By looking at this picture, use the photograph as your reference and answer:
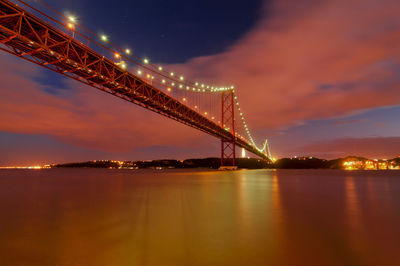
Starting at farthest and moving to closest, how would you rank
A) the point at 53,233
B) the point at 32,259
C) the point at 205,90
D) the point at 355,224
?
1. the point at 205,90
2. the point at 355,224
3. the point at 53,233
4. the point at 32,259

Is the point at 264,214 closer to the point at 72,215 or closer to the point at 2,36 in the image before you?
the point at 72,215

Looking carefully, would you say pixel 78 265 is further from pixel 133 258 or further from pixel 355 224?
pixel 355 224

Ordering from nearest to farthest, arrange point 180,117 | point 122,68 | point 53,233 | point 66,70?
point 53,233, point 66,70, point 122,68, point 180,117

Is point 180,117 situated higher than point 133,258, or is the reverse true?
point 180,117

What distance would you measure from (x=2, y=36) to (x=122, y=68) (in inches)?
377

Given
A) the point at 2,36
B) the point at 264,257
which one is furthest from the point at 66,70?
the point at 264,257

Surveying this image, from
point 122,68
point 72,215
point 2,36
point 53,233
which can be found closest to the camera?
point 53,233

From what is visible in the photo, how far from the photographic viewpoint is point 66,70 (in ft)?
55.4

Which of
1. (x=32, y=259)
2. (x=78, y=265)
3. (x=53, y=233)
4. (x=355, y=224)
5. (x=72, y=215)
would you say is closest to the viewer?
(x=78, y=265)

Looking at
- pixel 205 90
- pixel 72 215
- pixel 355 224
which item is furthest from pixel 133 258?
pixel 205 90

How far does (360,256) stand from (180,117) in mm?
29563

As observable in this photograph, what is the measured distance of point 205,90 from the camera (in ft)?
175

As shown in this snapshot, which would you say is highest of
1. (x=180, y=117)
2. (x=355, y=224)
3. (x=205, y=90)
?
(x=205, y=90)

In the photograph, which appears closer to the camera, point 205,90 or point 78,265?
point 78,265
